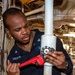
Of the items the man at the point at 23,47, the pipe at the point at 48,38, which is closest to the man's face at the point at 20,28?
the man at the point at 23,47

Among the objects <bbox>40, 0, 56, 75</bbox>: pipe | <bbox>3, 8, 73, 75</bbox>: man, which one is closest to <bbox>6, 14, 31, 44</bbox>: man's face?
<bbox>3, 8, 73, 75</bbox>: man

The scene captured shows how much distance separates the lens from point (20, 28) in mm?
771

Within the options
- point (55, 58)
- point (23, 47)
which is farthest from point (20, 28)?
point (55, 58)

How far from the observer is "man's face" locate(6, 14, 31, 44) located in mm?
759

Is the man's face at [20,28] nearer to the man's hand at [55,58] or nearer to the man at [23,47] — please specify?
the man at [23,47]

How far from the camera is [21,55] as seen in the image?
2.79 ft

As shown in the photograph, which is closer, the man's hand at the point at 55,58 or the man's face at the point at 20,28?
the man's hand at the point at 55,58

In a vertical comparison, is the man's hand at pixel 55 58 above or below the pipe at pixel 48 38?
below

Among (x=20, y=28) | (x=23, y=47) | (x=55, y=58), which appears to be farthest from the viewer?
(x=23, y=47)

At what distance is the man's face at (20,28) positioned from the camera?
0.76 meters

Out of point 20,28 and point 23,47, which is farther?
point 23,47

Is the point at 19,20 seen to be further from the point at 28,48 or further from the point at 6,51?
the point at 6,51

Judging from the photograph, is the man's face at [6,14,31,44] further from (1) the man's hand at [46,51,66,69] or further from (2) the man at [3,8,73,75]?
(1) the man's hand at [46,51,66,69]

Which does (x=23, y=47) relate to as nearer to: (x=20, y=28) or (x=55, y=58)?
(x=20, y=28)
